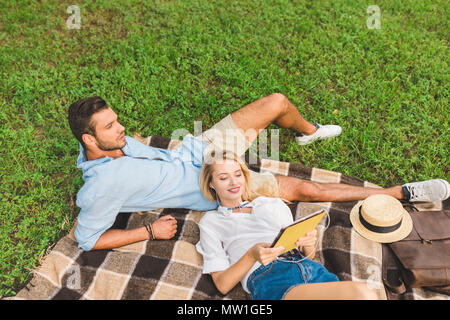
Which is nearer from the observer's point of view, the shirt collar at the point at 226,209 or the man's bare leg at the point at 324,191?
the shirt collar at the point at 226,209

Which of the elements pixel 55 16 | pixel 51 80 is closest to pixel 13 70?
pixel 51 80

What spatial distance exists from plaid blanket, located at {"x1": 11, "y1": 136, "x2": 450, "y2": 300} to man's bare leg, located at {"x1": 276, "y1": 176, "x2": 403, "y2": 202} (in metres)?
0.11

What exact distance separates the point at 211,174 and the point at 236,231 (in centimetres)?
63

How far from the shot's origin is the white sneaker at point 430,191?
392 cm

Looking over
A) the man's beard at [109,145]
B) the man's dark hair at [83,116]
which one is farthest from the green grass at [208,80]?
the man's dark hair at [83,116]

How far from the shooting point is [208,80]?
5859 millimetres

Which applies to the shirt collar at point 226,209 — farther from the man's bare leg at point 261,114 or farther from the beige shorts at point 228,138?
the man's bare leg at point 261,114

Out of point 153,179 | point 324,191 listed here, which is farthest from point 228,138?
point 324,191

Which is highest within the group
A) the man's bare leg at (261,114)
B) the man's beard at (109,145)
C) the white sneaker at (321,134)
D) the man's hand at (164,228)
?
the man's bare leg at (261,114)

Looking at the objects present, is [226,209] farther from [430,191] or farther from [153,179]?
[430,191]

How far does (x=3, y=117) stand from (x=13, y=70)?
3.25 feet
